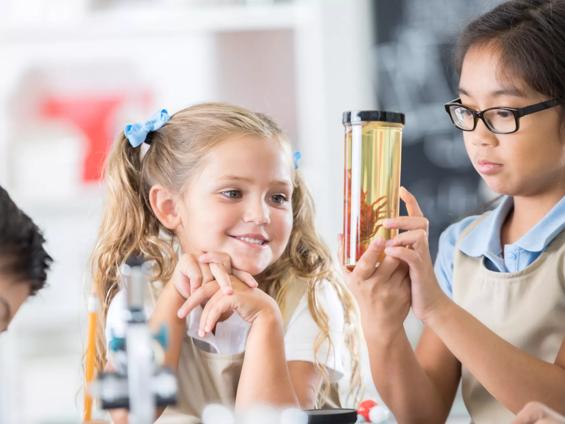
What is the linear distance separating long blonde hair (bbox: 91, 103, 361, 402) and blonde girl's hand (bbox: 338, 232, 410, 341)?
A: 0.18 metres

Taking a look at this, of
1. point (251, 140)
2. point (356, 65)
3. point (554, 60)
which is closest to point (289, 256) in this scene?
point (251, 140)

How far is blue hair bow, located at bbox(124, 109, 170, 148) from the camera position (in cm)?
136

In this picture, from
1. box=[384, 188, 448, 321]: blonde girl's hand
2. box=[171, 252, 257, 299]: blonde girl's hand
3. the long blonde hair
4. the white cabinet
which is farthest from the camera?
the white cabinet

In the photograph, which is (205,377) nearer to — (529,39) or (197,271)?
(197,271)

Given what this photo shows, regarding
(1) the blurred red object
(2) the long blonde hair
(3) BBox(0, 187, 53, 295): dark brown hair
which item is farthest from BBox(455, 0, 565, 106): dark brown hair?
(1) the blurred red object

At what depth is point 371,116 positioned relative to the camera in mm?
975

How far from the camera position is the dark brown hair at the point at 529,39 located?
1.13 meters

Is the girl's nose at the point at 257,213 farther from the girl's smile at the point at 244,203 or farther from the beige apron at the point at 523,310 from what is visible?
the beige apron at the point at 523,310

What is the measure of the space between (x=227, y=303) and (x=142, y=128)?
378 millimetres

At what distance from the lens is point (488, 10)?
50.0 inches

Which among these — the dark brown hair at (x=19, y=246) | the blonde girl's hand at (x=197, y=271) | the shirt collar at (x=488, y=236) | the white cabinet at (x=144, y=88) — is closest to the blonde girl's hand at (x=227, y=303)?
the blonde girl's hand at (x=197, y=271)

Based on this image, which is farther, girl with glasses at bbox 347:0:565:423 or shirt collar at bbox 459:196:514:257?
shirt collar at bbox 459:196:514:257

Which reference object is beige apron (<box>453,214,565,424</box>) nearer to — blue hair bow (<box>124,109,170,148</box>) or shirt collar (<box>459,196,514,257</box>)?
shirt collar (<box>459,196,514,257</box>)

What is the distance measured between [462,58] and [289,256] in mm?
404
